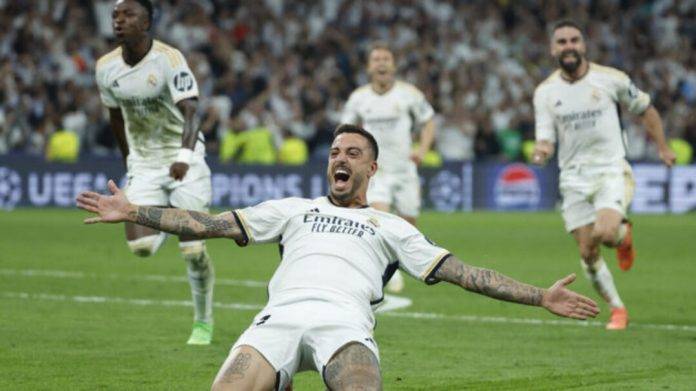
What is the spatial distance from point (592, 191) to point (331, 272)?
6.06m

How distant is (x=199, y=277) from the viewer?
1128cm

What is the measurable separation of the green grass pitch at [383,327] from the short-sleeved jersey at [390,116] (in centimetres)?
164

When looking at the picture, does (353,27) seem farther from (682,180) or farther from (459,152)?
A: (682,180)

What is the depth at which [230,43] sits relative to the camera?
3183 centimetres

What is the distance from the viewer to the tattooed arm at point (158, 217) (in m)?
7.20

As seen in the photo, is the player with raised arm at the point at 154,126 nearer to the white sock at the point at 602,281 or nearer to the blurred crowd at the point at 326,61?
the white sock at the point at 602,281

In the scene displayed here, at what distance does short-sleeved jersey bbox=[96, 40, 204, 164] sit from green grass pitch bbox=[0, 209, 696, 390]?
1521 mm

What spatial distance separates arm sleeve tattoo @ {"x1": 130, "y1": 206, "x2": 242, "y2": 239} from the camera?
7.44m

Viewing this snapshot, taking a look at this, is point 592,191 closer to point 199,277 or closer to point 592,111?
point 592,111

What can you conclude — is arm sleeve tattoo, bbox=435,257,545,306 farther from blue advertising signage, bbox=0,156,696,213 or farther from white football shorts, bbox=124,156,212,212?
blue advertising signage, bbox=0,156,696,213

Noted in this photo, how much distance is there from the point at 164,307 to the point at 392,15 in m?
21.7

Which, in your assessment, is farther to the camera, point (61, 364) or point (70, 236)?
point (70, 236)

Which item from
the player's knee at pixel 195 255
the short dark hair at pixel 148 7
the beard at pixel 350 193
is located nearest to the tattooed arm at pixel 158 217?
the beard at pixel 350 193

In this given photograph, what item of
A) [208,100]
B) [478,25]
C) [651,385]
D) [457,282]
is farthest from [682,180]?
[457,282]
